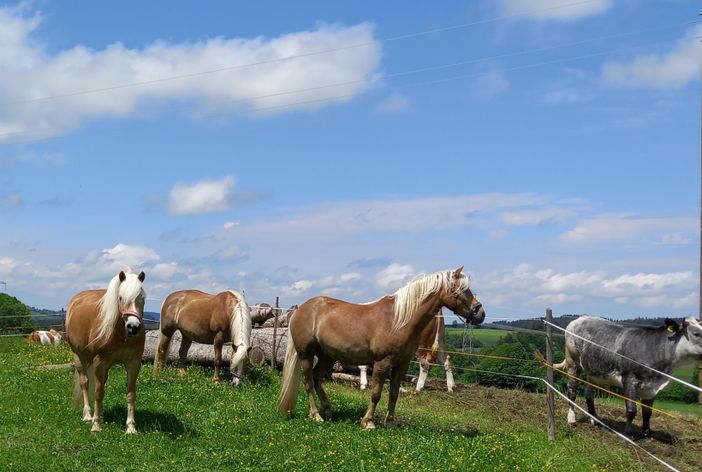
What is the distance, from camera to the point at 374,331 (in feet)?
34.7

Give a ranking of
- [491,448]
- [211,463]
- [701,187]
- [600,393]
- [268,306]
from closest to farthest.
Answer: [211,463]
[491,448]
[600,393]
[701,187]
[268,306]

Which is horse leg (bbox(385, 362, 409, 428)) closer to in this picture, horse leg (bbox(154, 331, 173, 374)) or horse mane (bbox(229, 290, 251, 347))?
horse mane (bbox(229, 290, 251, 347))

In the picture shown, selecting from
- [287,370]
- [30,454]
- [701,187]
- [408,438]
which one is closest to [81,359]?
[30,454]

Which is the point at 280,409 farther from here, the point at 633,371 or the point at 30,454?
the point at 633,371

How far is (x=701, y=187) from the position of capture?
1688 cm

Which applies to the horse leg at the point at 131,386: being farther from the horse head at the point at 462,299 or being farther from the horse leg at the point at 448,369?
the horse leg at the point at 448,369

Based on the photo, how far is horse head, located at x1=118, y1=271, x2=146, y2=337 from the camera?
9312 millimetres

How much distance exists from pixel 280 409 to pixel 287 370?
0.64m

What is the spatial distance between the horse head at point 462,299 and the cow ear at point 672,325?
353cm

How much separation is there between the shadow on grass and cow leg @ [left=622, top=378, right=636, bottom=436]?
6895 mm

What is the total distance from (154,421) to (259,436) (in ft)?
6.17

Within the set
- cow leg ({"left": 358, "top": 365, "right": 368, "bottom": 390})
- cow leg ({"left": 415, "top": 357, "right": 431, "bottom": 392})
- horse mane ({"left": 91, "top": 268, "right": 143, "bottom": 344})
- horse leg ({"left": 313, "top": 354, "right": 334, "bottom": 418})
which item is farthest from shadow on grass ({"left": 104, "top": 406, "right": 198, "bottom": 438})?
cow leg ({"left": 415, "top": 357, "right": 431, "bottom": 392})

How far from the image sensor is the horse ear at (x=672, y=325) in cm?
1158

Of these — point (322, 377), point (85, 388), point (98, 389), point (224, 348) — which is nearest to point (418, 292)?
point (322, 377)
